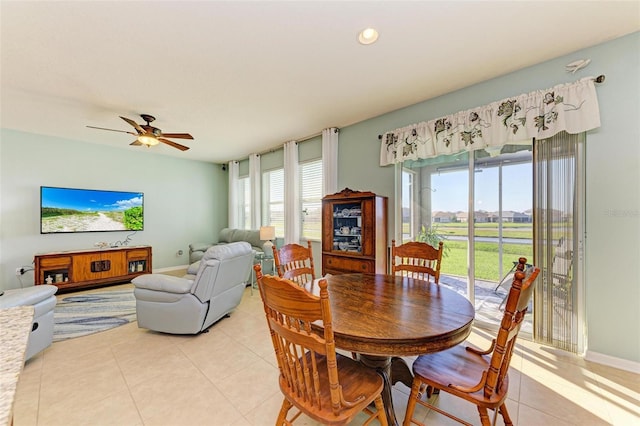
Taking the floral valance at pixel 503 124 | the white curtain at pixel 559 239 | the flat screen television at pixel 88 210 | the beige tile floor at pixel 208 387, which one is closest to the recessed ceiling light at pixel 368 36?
the floral valance at pixel 503 124

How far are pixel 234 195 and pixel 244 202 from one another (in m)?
0.32

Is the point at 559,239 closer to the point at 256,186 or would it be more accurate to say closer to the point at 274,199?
the point at 274,199

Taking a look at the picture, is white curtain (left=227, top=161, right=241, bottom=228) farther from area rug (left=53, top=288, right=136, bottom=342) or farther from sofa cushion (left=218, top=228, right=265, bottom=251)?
area rug (left=53, top=288, right=136, bottom=342)

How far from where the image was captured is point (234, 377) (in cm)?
203

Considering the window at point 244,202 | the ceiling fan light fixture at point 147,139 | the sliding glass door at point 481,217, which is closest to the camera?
the sliding glass door at point 481,217

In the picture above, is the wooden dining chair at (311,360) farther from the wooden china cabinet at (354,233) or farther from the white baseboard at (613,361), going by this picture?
the white baseboard at (613,361)

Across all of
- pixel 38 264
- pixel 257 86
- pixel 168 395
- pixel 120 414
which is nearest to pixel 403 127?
pixel 257 86

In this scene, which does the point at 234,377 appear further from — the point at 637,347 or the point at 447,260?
the point at 637,347

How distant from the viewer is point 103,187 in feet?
16.4

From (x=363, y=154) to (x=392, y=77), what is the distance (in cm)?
133

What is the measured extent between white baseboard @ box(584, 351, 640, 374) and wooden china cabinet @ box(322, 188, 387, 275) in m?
1.91

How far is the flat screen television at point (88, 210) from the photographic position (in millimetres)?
4379

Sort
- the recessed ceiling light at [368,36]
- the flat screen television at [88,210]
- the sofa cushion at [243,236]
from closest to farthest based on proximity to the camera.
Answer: the recessed ceiling light at [368,36] → the flat screen television at [88,210] → the sofa cushion at [243,236]

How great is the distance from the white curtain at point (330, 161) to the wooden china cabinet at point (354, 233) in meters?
0.54
